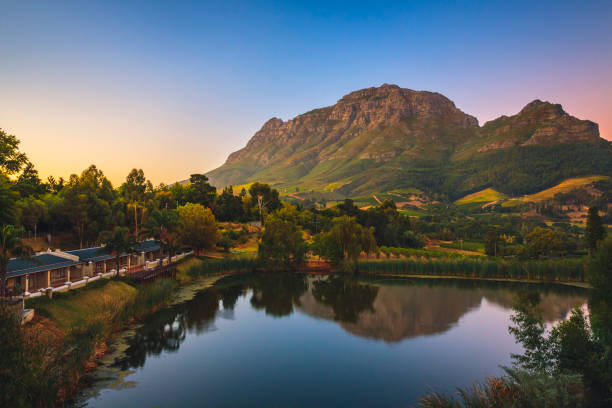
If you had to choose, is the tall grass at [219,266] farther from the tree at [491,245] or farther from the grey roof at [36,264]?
the tree at [491,245]

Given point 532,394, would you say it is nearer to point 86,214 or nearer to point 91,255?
point 91,255

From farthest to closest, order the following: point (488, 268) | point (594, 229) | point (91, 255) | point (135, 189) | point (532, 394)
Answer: point (135, 189), point (594, 229), point (488, 268), point (91, 255), point (532, 394)

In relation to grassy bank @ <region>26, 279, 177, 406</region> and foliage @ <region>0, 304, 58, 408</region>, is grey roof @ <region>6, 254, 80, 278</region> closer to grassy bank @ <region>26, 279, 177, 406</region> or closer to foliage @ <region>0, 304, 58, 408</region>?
grassy bank @ <region>26, 279, 177, 406</region>

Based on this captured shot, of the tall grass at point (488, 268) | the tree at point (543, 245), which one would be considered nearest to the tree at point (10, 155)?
the tall grass at point (488, 268)

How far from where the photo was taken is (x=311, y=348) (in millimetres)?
29172

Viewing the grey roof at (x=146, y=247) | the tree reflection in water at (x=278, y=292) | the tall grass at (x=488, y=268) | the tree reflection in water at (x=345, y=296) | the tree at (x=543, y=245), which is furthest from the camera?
→ the tree at (x=543, y=245)

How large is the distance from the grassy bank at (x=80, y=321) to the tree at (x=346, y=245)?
105 feet

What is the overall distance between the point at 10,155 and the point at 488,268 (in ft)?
214

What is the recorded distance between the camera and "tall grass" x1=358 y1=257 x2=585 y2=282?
54.3 meters

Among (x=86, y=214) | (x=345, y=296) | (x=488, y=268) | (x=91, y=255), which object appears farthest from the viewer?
(x=86, y=214)

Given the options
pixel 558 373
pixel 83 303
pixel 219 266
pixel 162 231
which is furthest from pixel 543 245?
pixel 83 303

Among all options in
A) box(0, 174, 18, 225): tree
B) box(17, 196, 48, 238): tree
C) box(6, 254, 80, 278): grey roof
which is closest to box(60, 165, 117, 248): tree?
box(17, 196, 48, 238): tree

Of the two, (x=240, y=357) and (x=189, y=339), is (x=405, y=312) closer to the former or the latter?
(x=240, y=357)

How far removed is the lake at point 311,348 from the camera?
68.9 ft
